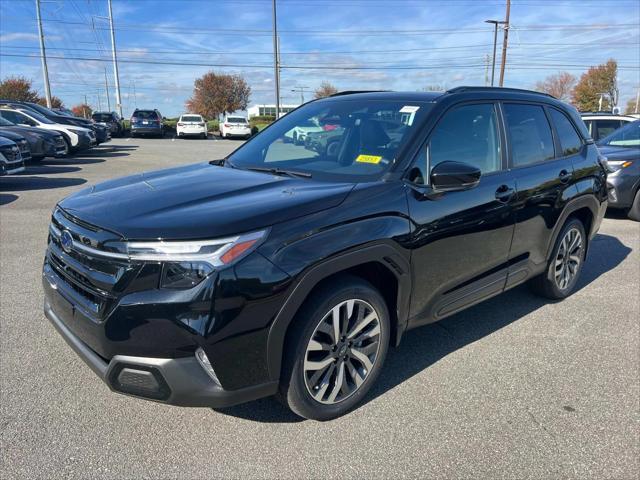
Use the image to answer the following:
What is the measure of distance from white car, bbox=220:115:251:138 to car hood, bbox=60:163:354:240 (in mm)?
29403

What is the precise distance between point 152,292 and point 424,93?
7.99 ft

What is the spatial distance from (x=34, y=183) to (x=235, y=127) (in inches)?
828

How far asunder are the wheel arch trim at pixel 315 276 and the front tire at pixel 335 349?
0.08 meters

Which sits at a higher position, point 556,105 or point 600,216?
point 556,105

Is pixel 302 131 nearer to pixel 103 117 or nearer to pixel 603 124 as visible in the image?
pixel 603 124

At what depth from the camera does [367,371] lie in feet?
9.87

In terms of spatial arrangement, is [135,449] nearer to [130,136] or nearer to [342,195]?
[342,195]

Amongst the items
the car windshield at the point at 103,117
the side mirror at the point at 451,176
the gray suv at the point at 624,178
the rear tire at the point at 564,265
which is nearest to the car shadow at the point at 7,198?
the side mirror at the point at 451,176

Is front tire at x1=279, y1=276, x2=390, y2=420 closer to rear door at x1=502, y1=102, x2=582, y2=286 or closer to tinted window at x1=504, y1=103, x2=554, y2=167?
rear door at x1=502, y1=102, x2=582, y2=286

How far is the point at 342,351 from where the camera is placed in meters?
2.85

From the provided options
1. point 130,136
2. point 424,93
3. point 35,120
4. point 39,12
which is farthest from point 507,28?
point 424,93

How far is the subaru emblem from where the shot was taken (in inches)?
105

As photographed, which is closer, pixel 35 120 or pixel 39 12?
pixel 35 120

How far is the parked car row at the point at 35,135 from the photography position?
35.9 ft
